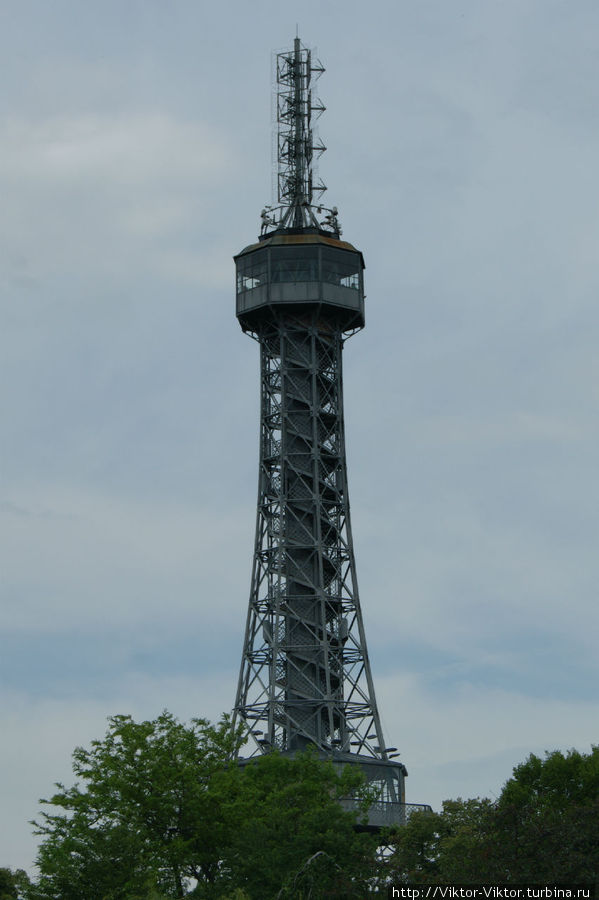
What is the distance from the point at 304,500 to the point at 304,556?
12.6 feet

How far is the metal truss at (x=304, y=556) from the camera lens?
342 feet

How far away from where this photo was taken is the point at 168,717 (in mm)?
75562

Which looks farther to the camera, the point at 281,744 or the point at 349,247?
the point at 349,247

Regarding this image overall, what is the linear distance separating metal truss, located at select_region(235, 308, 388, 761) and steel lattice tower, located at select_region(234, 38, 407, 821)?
0.09 m

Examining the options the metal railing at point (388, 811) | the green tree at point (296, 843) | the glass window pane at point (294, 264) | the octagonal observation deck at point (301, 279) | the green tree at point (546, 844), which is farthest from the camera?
the glass window pane at point (294, 264)

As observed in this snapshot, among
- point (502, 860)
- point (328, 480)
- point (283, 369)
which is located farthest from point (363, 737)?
point (502, 860)

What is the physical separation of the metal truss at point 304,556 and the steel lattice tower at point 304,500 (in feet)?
0.29

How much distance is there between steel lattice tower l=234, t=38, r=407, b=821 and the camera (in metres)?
104

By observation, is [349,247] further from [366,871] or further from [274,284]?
[366,871]

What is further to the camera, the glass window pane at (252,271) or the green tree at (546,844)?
the glass window pane at (252,271)

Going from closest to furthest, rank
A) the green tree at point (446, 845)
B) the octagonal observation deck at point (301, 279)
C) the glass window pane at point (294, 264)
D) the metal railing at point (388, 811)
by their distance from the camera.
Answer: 1. the green tree at point (446, 845)
2. the metal railing at point (388, 811)
3. the octagonal observation deck at point (301, 279)
4. the glass window pane at point (294, 264)

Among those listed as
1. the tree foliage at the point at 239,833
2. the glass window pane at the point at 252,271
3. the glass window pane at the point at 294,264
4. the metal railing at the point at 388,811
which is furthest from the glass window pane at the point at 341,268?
the tree foliage at the point at 239,833

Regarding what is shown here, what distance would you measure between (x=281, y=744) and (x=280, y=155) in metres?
44.9

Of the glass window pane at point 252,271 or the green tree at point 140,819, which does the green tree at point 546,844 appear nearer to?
the green tree at point 140,819
